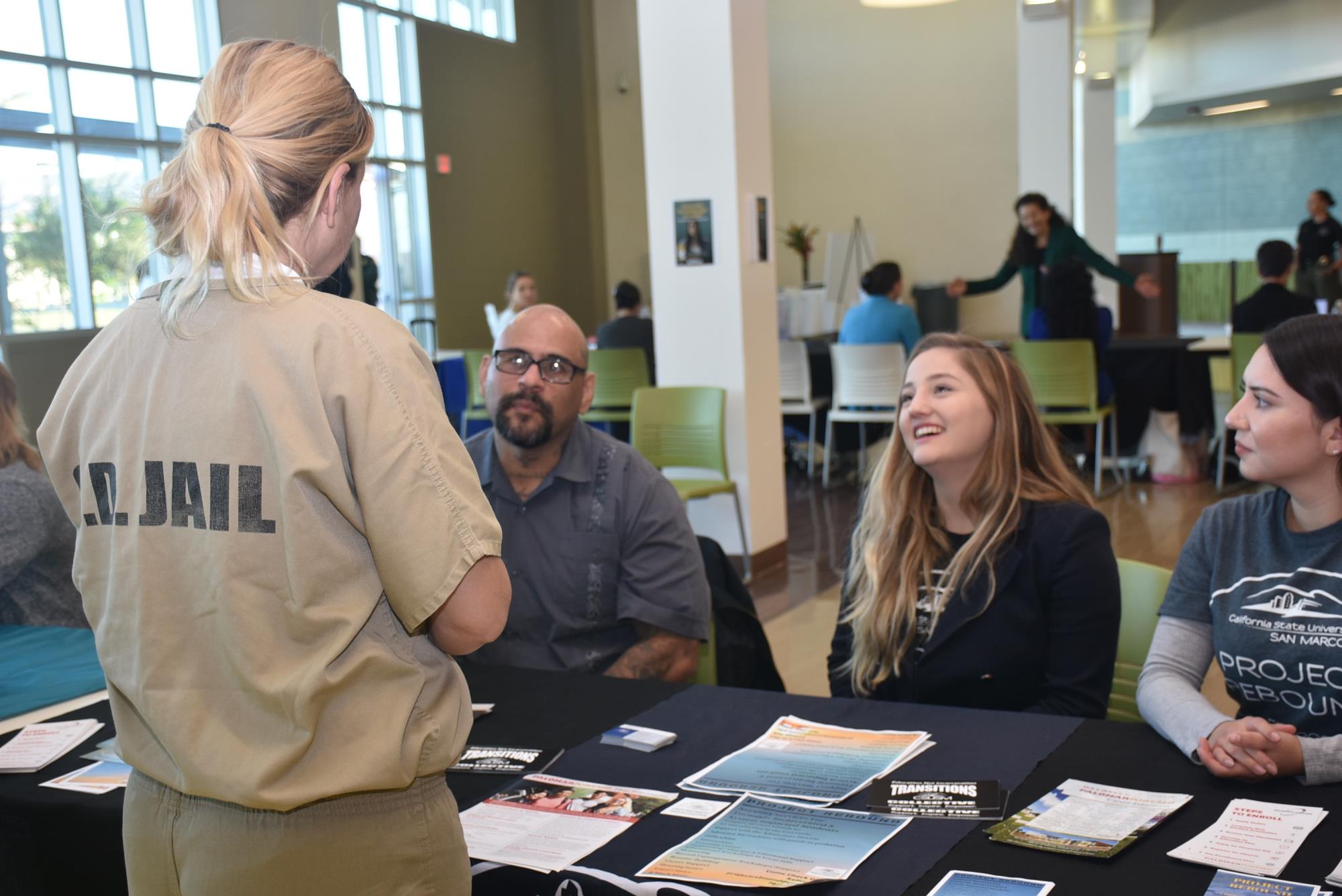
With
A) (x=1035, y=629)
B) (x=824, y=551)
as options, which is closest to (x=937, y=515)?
(x=1035, y=629)

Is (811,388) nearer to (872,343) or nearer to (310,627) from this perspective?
(872,343)

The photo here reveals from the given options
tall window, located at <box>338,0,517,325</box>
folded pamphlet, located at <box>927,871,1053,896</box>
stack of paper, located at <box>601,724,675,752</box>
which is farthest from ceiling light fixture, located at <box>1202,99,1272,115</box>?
folded pamphlet, located at <box>927,871,1053,896</box>

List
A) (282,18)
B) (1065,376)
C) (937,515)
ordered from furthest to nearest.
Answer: (1065,376) < (282,18) < (937,515)

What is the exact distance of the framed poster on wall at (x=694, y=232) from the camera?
554cm

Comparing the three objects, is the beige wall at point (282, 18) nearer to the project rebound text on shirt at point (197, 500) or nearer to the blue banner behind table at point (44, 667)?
the blue banner behind table at point (44, 667)

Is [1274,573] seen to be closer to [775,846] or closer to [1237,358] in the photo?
[775,846]

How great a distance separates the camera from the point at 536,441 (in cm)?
253

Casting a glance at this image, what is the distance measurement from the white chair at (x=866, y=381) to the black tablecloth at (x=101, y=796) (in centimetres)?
533

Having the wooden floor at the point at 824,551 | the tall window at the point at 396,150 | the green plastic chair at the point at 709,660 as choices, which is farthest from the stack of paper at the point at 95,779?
the tall window at the point at 396,150

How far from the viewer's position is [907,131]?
43.7 feet

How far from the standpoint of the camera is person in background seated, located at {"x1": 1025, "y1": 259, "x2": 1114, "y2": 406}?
22.5 feet

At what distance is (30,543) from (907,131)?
12.1 metres

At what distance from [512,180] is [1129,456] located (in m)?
7.92

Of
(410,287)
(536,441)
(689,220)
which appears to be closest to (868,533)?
(536,441)
